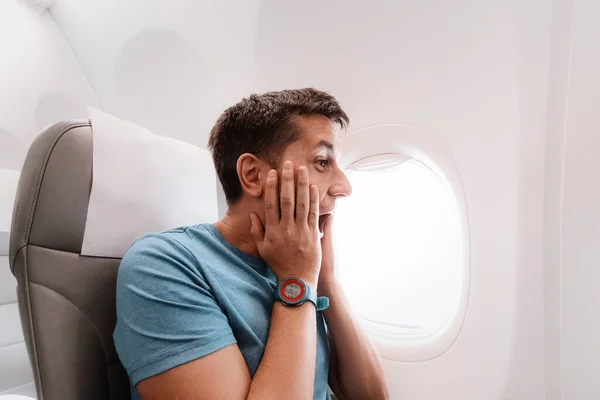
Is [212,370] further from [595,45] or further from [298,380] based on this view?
[595,45]

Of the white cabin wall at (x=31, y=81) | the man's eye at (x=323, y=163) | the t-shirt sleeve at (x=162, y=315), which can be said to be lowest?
the t-shirt sleeve at (x=162, y=315)

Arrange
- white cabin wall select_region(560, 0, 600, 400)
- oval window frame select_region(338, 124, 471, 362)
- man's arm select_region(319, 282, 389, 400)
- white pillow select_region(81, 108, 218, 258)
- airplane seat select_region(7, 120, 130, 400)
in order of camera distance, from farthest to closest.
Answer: oval window frame select_region(338, 124, 471, 362), white cabin wall select_region(560, 0, 600, 400), man's arm select_region(319, 282, 389, 400), white pillow select_region(81, 108, 218, 258), airplane seat select_region(7, 120, 130, 400)

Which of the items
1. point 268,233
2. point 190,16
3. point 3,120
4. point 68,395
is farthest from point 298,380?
point 3,120

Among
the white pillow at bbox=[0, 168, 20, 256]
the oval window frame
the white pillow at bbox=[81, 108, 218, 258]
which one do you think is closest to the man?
the white pillow at bbox=[81, 108, 218, 258]

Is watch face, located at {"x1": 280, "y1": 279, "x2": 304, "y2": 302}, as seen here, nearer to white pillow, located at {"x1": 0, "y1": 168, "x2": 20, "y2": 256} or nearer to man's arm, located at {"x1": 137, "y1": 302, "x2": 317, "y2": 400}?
man's arm, located at {"x1": 137, "y1": 302, "x2": 317, "y2": 400}

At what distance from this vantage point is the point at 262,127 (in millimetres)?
1106

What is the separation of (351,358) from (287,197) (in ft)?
1.88

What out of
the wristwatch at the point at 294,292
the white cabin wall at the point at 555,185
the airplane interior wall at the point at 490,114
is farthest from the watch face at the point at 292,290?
the white cabin wall at the point at 555,185

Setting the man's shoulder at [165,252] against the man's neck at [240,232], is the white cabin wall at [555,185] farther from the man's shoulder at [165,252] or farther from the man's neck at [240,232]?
the man's shoulder at [165,252]

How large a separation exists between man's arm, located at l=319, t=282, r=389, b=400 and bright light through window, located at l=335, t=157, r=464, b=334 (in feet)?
2.21

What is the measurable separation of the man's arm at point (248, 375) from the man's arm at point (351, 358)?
37 cm

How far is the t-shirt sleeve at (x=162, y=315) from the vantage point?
0.73m

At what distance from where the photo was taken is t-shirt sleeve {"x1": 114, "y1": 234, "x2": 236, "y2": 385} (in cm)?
73

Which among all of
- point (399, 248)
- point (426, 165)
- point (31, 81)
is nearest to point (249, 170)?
point (426, 165)
